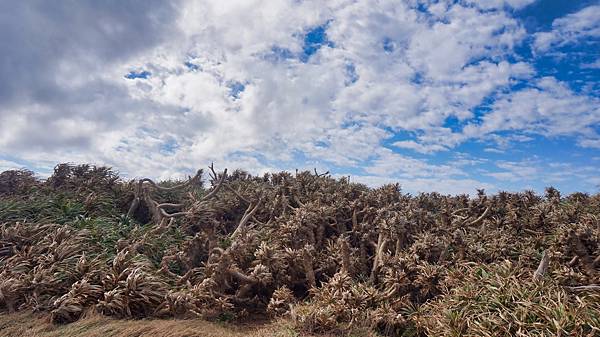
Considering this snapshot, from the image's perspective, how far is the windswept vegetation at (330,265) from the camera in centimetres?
485

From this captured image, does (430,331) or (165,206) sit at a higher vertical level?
(165,206)

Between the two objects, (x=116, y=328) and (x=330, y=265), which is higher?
(x=330, y=265)

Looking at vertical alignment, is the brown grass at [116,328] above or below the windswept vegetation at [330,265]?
below

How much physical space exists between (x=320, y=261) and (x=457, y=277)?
2.59 meters

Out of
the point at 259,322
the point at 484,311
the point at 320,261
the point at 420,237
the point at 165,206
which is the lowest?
the point at 259,322

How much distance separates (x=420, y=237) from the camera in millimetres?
6617

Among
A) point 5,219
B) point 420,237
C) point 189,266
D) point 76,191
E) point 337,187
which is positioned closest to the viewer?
point 420,237

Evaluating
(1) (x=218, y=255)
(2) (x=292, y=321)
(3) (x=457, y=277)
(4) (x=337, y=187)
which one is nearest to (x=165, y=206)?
(1) (x=218, y=255)

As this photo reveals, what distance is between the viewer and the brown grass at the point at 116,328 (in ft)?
16.2

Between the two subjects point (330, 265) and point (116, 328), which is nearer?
point (116, 328)

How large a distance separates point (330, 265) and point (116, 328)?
3757 mm

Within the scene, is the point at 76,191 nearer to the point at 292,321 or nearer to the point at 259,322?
the point at 259,322

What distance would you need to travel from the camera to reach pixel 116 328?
16.4 feet

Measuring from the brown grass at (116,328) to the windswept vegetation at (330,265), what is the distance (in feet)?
0.50
